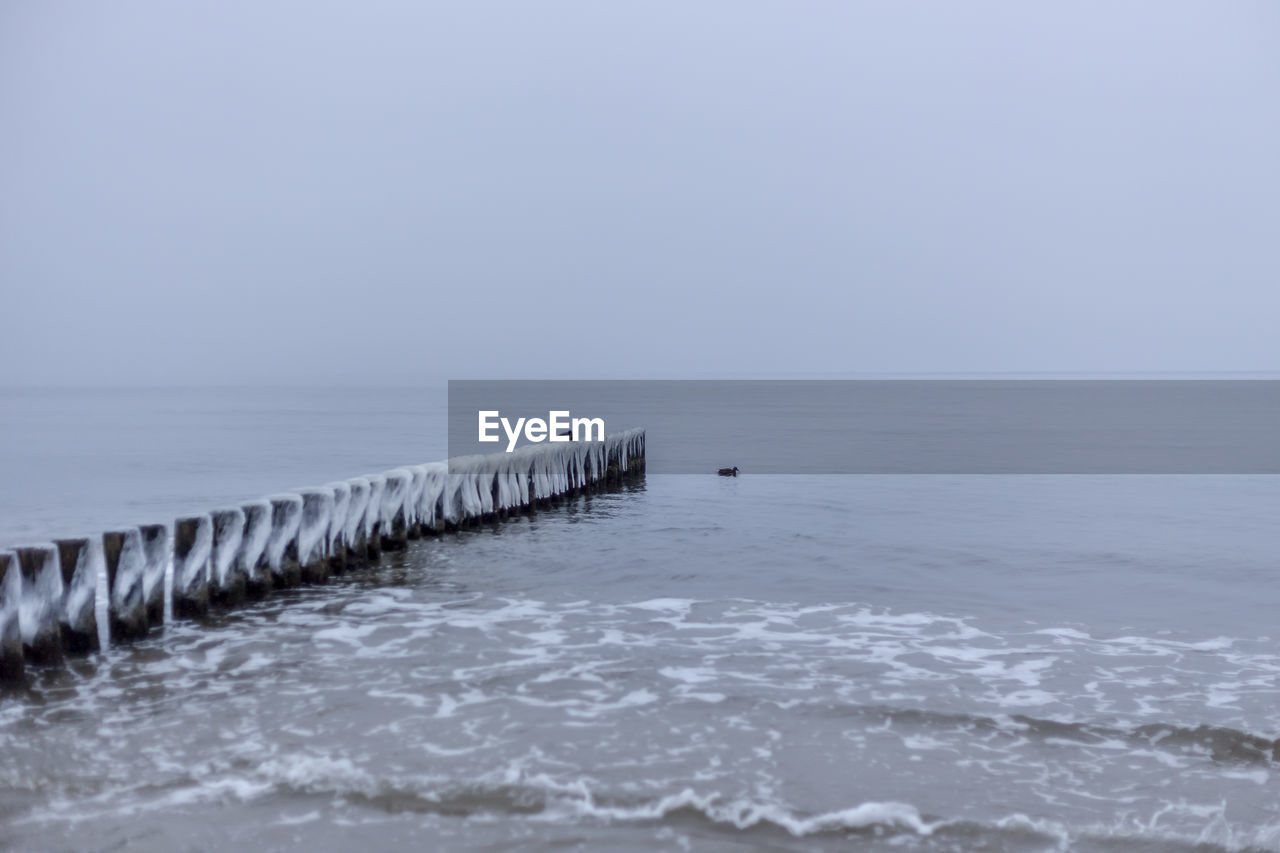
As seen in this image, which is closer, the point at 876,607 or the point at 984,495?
Answer: the point at 876,607

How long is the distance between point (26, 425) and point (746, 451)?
39.8m

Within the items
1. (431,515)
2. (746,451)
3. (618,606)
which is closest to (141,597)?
(618,606)

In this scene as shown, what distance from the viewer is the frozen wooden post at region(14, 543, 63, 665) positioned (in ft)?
24.9

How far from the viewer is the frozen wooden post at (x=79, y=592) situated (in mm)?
7879

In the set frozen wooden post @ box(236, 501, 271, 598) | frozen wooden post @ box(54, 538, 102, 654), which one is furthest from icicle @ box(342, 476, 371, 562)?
frozen wooden post @ box(54, 538, 102, 654)

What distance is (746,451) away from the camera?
40.5 m

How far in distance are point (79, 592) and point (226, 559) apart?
6.74 feet

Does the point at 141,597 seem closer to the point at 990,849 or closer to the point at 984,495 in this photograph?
the point at 990,849

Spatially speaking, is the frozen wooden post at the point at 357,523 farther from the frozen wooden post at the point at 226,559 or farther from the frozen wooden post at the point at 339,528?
the frozen wooden post at the point at 226,559

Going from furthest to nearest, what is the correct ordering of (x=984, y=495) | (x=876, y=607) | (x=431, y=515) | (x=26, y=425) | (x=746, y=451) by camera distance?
1. (x=26, y=425)
2. (x=746, y=451)
3. (x=984, y=495)
4. (x=431, y=515)
5. (x=876, y=607)

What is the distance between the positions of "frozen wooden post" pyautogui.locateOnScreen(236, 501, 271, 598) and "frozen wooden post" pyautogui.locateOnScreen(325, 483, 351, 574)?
1.32 meters

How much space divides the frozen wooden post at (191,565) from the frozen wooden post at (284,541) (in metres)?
1.03

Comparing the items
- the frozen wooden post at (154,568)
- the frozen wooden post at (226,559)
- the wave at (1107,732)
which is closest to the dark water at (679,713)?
the wave at (1107,732)

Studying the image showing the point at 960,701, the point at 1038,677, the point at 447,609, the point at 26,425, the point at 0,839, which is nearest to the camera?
the point at 0,839
